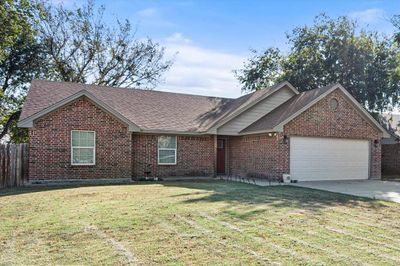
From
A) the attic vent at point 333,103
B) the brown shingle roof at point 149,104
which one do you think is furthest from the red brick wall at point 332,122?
the brown shingle roof at point 149,104

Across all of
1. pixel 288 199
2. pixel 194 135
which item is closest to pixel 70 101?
pixel 194 135

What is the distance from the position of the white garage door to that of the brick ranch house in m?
0.05

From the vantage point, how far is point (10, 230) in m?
6.59

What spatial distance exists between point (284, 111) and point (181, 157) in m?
5.97

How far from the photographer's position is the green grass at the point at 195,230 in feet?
16.9

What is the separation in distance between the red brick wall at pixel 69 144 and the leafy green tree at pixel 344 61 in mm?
16260

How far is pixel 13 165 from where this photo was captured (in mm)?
14039

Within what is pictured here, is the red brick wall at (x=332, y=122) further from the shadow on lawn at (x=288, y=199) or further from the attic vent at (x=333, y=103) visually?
the shadow on lawn at (x=288, y=199)

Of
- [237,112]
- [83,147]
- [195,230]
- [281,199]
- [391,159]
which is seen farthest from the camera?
[391,159]

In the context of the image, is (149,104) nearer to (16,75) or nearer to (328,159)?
(328,159)

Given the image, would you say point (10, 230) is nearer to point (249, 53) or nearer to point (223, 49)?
point (223, 49)

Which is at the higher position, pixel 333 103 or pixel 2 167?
pixel 333 103

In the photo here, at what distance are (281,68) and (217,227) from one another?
24.8 meters

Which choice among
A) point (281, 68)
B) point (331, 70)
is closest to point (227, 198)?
point (331, 70)
